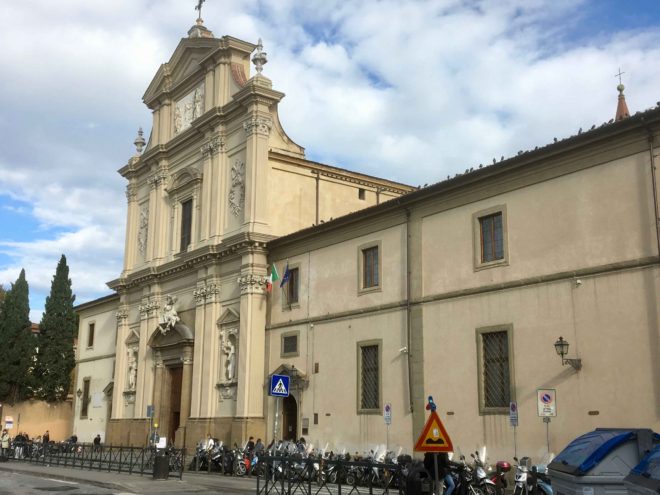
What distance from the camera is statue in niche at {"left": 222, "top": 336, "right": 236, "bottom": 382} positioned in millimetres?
32969

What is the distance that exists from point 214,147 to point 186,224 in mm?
4786

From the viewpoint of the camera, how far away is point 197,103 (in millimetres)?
39562

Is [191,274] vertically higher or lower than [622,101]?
lower

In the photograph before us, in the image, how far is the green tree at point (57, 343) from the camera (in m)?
55.3

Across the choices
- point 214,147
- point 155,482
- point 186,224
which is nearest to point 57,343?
point 186,224

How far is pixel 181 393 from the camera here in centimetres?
3647

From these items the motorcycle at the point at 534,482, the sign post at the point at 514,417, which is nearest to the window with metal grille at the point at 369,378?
the sign post at the point at 514,417

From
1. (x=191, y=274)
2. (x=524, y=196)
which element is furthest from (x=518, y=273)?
(x=191, y=274)

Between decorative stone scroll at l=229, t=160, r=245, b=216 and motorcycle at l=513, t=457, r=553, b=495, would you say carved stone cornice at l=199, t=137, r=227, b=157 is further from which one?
motorcycle at l=513, t=457, r=553, b=495

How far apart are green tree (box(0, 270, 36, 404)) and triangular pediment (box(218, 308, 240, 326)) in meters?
26.9

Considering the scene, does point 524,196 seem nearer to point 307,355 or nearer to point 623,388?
point 623,388

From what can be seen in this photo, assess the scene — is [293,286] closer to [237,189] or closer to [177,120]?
[237,189]

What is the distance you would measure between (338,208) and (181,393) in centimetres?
1162

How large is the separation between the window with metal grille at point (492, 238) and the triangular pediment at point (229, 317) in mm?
13605
